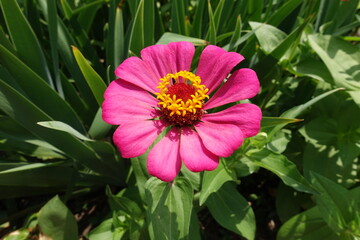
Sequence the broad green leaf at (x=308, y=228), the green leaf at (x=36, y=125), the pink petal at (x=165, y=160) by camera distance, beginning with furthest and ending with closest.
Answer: the broad green leaf at (x=308, y=228) < the green leaf at (x=36, y=125) < the pink petal at (x=165, y=160)

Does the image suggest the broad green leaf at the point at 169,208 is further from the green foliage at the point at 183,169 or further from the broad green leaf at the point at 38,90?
the broad green leaf at the point at 38,90

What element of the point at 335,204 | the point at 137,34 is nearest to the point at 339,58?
the point at 335,204

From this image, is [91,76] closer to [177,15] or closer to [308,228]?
[177,15]

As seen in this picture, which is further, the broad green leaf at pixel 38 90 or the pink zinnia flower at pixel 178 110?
the broad green leaf at pixel 38 90

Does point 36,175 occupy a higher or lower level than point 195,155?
lower

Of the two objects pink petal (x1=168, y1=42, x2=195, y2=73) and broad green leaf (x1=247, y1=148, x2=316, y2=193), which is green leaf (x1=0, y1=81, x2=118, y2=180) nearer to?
pink petal (x1=168, y1=42, x2=195, y2=73)

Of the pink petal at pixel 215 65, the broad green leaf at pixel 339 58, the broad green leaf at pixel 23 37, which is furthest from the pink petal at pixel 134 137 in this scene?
the broad green leaf at pixel 339 58

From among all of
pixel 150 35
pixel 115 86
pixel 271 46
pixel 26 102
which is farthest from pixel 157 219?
pixel 271 46
